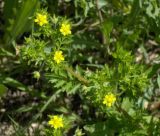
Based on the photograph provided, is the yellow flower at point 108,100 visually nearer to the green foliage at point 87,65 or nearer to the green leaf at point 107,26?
the green foliage at point 87,65

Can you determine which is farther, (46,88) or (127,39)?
(46,88)

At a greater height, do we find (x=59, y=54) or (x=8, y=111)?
(x=59, y=54)

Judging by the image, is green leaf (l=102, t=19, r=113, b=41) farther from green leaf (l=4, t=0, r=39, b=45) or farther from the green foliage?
green leaf (l=4, t=0, r=39, b=45)

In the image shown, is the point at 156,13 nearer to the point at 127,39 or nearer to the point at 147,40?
the point at 127,39

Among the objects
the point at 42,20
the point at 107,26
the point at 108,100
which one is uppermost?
the point at 42,20

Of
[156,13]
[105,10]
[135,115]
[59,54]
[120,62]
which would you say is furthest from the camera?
[105,10]

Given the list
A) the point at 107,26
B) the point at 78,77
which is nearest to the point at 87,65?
the point at 107,26

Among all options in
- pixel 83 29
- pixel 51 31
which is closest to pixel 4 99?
pixel 83 29

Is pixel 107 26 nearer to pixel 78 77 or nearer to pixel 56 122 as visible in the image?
pixel 78 77

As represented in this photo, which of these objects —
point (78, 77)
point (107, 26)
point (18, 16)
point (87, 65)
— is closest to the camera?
point (78, 77)

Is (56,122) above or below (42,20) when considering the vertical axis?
below

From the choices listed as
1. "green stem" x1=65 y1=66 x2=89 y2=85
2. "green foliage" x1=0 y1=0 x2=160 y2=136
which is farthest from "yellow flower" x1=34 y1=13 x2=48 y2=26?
"green stem" x1=65 y1=66 x2=89 y2=85
